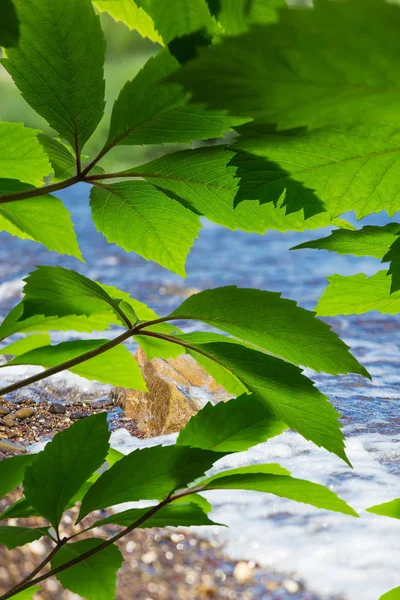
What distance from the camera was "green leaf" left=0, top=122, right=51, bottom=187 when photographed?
1.24ft

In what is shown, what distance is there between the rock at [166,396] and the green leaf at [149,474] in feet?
5.62

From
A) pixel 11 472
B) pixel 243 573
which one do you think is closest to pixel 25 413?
pixel 243 573

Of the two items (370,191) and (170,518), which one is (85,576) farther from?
(370,191)

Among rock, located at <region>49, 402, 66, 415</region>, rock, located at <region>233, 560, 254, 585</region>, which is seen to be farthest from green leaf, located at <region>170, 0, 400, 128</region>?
rock, located at <region>49, 402, 66, 415</region>

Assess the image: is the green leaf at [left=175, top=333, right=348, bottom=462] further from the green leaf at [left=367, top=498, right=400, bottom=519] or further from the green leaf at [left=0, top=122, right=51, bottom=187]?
the green leaf at [left=0, top=122, right=51, bottom=187]

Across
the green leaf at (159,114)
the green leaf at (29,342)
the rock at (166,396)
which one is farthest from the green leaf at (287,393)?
the rock at (166,396)

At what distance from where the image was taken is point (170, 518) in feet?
1.10

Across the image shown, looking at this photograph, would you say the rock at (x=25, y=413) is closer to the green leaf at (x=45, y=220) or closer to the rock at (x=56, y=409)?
the rock at (x=56, y=409)

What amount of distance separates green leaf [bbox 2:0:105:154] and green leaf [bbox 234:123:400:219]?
11cm

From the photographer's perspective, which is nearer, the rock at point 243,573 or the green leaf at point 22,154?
the green leaf at point 22,154

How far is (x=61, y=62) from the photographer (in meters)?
0.29

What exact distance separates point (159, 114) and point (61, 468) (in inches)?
7.1

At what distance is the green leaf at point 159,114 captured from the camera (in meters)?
0.29

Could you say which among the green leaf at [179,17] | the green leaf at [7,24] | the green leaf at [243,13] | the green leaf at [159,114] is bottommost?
the green leaf at [159,114]
